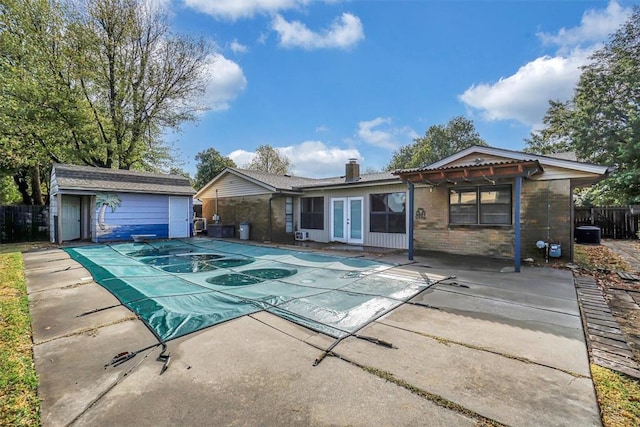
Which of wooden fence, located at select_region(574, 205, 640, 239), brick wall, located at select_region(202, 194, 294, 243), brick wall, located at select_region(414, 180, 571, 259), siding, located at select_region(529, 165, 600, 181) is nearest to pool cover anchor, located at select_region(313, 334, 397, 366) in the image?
brick wall, located at select_region(414, 180, 571, 259)

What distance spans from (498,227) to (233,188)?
12.2m

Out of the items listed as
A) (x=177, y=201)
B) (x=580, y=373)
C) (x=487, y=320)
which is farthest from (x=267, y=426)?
(x=177, y=201)

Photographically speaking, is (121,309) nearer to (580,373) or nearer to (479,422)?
(479,422)

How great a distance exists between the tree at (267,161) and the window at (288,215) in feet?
64.4

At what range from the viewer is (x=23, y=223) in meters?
12.9

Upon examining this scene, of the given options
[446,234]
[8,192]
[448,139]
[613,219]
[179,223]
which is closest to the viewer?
[446,234]

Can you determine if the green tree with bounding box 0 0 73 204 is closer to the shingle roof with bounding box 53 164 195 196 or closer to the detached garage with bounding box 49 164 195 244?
the detached garage with bounding box 49 164 195 244

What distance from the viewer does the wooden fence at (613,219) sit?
13609mm

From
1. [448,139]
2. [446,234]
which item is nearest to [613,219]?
[446,234]

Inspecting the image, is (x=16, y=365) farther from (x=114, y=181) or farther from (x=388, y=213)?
(x=114, y=181)

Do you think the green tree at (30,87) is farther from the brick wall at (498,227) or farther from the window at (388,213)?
the brick wall at (498,227)

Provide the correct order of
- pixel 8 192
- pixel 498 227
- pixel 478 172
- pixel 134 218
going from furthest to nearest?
pixel 8 192 → pixel 134 218 → pixel 498 227 → pixel 478 172

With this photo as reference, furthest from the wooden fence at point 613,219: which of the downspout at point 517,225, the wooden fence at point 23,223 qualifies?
the wooden fence at point 23,223

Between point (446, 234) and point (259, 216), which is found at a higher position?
point (259, 216)
